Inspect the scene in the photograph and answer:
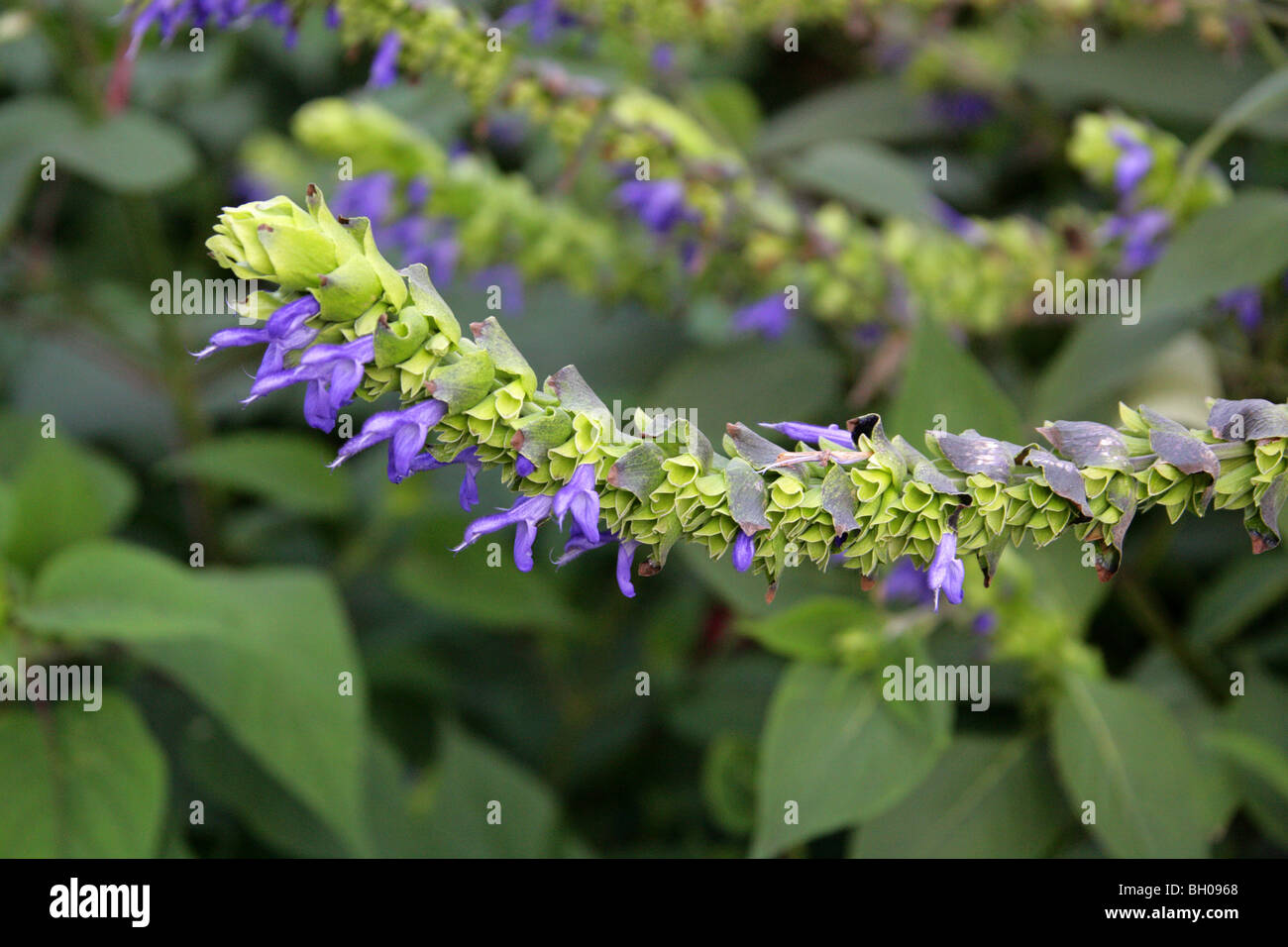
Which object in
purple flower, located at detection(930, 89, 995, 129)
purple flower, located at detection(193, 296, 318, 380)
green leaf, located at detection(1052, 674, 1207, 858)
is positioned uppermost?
purple flower, located at detection(930, 89, 995, 129)

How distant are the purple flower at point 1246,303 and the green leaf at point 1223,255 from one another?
11 cm

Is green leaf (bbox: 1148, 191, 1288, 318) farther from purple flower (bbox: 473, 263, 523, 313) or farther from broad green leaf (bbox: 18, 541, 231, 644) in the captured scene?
broad green leaf (bbox: 18, 541, 231, 644)

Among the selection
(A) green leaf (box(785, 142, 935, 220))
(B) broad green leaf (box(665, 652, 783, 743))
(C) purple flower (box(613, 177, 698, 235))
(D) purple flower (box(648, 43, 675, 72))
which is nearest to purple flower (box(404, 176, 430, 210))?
(C) purple flower (box(613, 177, 698, 235))

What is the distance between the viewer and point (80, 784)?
1095 millimetres

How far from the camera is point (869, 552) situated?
546 mm

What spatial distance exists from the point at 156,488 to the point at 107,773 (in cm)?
87

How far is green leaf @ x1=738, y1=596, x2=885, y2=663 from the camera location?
106 centimetres

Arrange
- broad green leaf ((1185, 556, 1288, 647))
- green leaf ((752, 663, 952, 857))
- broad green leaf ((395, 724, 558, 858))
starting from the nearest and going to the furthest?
green leaf ((752, 663, 952, 857))
broad green leaf ((1185, 556, 1288, 647))
broad green leaf ((395, 724, 558, 858))

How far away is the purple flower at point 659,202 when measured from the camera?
4.05ft

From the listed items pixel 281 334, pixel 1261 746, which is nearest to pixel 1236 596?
pixel 1261 746
